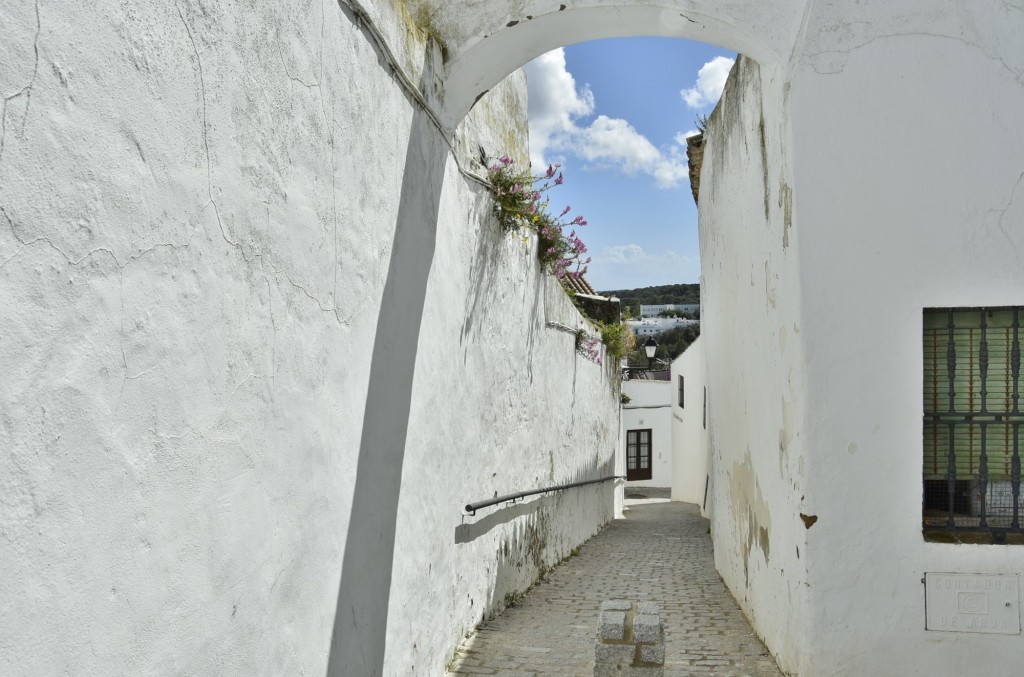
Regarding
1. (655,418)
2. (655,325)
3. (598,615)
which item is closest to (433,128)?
(598,615)

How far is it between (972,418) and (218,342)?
3.50 meters

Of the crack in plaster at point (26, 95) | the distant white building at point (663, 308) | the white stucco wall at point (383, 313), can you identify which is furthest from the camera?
the distant white building at point (663, 308)

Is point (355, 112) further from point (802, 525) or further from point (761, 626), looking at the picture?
point (761, 626)

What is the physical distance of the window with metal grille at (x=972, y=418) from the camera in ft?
12.5

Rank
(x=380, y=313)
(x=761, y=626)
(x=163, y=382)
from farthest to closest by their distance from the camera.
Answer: (x=761, y=626)
(x=380, y=313)
(x=163, y=382)

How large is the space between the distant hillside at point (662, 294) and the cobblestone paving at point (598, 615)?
198 feet

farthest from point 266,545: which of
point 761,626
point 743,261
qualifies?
point 743,261

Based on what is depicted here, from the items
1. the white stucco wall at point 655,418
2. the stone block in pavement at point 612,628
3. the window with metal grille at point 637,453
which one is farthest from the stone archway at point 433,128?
the window with metal grille at point 637,453

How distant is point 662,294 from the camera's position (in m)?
72.8

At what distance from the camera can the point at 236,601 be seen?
2133 millimetres

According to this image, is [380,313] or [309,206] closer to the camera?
[309,206]

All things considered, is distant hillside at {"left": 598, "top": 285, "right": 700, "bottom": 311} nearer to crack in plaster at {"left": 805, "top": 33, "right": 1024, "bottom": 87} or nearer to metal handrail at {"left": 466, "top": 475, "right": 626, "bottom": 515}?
metal handrail at {"left": 466, "top": 475, "right": 626, "bottom": 515}

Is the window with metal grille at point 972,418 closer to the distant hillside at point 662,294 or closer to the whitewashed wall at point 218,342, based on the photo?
the whitewashed wall at point 218,342

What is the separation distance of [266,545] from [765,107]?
143 inches
